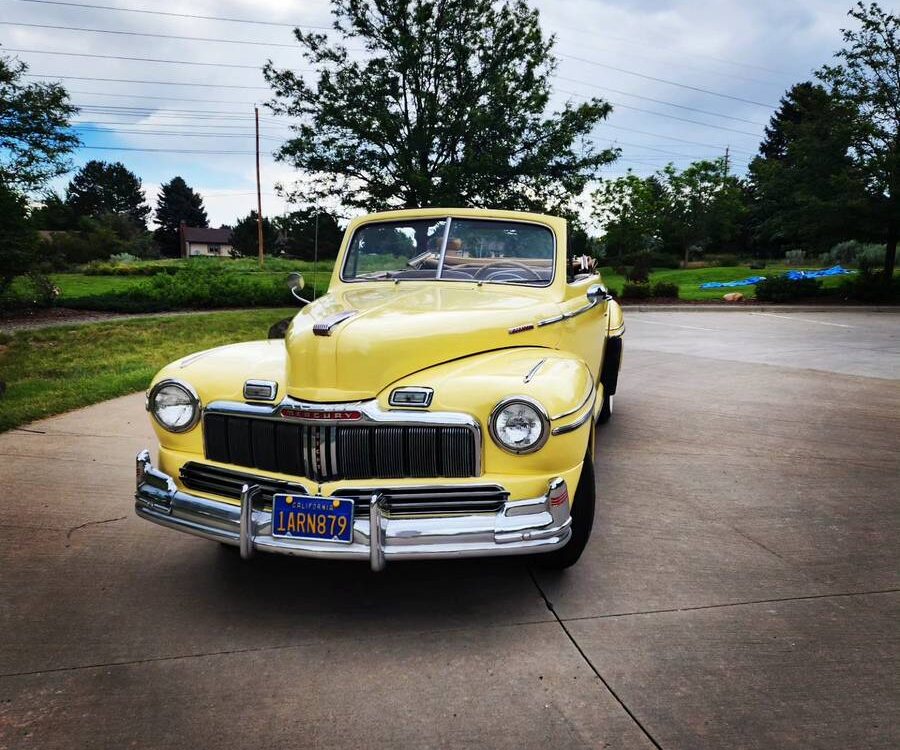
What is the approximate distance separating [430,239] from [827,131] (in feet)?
67.7

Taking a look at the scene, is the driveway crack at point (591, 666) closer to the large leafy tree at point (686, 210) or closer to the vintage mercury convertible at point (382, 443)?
the vintage mercury convertible at point (382, 443)

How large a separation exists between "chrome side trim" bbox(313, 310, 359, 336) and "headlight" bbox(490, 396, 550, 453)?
2.81ft

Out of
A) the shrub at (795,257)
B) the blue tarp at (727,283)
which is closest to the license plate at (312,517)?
the blue tarp at (727,283)

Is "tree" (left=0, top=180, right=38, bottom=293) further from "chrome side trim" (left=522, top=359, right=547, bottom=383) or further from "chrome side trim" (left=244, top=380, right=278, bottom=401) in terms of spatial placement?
"chrome side trim" (left=522, top=359, right=547, bottom=383)

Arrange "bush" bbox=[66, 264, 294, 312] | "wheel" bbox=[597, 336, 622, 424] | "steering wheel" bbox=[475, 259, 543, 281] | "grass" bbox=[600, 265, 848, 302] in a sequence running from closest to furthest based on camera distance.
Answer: "steering wheel" bbox=[475, 259, 543, 281]
"wheel" bbox=[597, 336, 622, 424]
"bush" bbox=[66, 264, 294, 312]
"grass" bbox=[600, 265, 848, 302]

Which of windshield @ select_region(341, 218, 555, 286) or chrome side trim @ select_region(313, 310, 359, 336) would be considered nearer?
chrome side trim @ select_region(313, 310, 359, 336)

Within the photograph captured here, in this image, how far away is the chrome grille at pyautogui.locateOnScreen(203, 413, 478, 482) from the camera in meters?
2.87

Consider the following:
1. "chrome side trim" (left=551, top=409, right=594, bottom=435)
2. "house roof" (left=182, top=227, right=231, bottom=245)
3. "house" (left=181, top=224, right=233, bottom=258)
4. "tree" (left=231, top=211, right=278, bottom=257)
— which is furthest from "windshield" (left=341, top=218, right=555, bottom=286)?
"house roof" (left=182, top=227, right=231, bottom=245)

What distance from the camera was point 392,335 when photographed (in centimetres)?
316

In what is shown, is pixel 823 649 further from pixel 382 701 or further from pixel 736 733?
pixel 382 701

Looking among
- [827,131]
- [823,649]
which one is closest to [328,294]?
[823,649]

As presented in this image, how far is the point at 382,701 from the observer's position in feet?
7.93

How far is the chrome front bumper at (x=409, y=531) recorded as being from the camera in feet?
8.92

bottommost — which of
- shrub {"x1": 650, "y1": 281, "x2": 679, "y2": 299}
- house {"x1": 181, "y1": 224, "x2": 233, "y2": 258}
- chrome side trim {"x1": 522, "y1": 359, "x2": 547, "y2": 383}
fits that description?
shrub {"x1": 650, "y1": 281, "x2": 679, "y2": 299}
